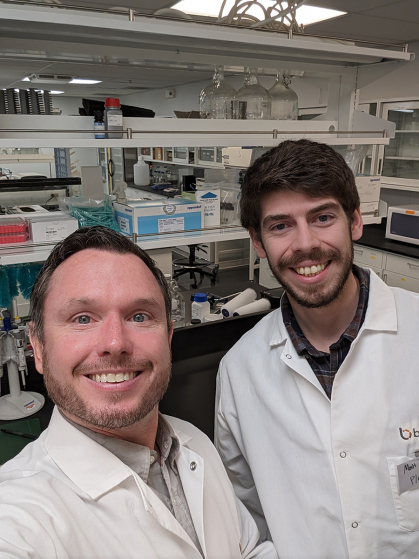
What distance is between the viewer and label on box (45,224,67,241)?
177 cm

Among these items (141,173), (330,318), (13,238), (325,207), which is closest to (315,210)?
(325,207)

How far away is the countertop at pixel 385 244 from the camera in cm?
390

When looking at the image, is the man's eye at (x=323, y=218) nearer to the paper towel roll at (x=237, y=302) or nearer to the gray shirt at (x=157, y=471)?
the gray shirt at (x=157, y=471)

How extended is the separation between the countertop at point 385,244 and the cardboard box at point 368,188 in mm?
1558

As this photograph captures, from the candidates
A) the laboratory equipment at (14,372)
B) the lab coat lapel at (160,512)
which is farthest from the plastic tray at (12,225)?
the lab coat lapel at (160,512)

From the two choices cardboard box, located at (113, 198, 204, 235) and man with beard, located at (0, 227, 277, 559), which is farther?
cardboard box, located at (113, 198, 204, 235)

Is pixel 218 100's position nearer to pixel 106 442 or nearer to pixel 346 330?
pixel 346 330

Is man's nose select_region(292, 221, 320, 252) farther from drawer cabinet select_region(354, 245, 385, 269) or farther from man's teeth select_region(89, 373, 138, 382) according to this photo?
drawer cabinet select_region(354, 245, 385, 269)

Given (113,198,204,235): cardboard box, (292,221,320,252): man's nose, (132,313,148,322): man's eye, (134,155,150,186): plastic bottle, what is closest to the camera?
(132,313,148,322): man's eye

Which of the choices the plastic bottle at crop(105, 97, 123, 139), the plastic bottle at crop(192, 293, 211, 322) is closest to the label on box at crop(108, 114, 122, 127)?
the plastic bottle at crop(105, 97, 123, 139)

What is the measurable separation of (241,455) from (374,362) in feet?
1.63

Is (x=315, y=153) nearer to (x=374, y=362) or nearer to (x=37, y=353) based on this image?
(x=374, y=362)

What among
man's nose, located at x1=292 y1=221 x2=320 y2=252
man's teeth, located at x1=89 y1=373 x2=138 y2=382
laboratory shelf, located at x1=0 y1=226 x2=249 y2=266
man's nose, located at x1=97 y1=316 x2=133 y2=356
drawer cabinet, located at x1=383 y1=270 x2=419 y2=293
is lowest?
drawer cabinet, located at x1=383 y1=270 x2=419 y2=293

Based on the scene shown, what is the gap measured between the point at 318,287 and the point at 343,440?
0.40m
